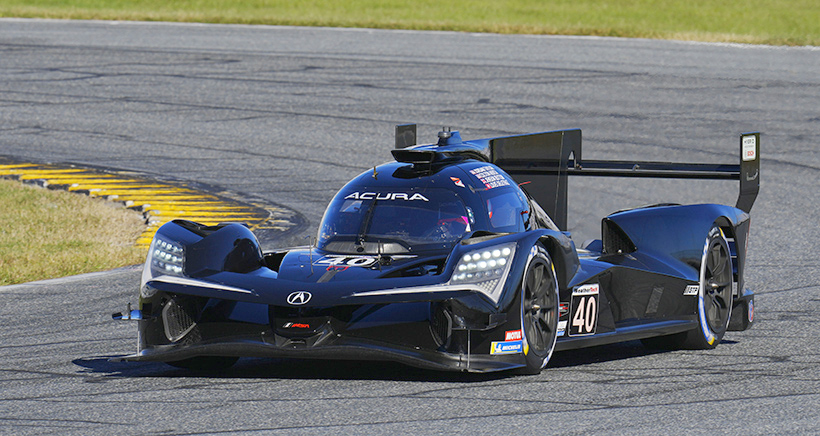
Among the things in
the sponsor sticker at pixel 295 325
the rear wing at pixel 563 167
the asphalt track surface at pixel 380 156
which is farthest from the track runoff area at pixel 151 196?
the sponsor sticker at pixel 295 325

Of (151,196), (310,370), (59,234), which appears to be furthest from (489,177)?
(151,196)

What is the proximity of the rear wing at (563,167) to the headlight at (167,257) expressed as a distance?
8.70 feet

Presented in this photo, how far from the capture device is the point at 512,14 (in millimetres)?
31797

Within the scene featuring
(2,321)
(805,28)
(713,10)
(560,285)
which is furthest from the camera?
(713,10)

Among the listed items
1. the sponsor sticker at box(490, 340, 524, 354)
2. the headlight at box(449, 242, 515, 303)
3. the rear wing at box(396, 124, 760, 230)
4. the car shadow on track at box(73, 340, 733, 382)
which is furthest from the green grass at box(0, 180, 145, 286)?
the sponsor sticker at box(490, 340, 524, 354)

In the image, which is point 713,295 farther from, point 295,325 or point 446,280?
point 295,325

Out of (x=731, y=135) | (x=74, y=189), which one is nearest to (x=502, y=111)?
(x=731, y=135)

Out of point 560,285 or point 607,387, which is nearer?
point 607,387

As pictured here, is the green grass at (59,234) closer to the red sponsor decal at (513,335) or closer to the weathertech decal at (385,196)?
the weathertech decal at (385,196)

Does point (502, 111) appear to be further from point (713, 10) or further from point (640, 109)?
point (713, 10)

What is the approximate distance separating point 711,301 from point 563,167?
1694 millimetres

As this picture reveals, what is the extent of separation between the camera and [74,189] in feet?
52.5

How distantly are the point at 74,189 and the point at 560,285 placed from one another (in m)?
10.2

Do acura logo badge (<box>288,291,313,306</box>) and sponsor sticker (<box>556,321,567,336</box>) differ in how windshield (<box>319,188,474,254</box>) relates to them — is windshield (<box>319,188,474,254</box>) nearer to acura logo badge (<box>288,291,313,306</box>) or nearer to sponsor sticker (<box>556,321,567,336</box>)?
sponsor sticker (<box>556,321,567,336</box>)
